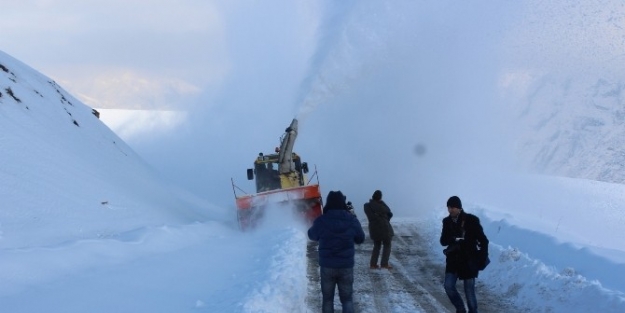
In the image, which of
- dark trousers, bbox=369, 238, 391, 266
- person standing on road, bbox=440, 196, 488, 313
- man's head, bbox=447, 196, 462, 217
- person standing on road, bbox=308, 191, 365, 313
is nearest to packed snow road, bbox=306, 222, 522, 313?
dark trousers, bbox=369, 238, 391, 266

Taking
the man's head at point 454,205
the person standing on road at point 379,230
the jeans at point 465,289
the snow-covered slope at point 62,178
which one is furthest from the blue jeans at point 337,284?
the snow-covered slope at point 62,178

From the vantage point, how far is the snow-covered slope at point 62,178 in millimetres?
13102

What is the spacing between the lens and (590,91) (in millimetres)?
76312

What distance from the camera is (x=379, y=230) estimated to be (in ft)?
38.0

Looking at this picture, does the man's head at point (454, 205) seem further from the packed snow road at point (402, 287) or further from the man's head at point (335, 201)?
the packed snow road at point (402, 287)

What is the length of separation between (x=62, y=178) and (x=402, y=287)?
11339 millimetres

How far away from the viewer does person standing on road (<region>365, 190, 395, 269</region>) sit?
1127 centimetres

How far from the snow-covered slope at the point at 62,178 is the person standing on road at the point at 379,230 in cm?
664

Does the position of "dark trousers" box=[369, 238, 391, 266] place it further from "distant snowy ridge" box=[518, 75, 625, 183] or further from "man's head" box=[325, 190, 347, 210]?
"distant snowy ridge" box=[518, 75, 625, 183]

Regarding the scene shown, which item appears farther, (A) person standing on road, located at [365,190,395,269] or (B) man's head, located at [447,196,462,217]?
(A) person standing on road, located at [365,190,395,269]

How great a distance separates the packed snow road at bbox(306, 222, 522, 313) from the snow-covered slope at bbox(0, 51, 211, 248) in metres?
6.02

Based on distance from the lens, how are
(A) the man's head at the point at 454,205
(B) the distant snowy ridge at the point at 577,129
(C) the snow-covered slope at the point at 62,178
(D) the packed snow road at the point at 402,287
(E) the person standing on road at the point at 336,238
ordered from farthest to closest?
(B) the distant snowy ridge at the point at 577,129 < (C) the snow-covered slope at the point at 62,178 < (D) the packed snow road at the point at 402,287 < (A) the man's head at the point at 454,205 < (E) the person standing on road at the point at 336,238

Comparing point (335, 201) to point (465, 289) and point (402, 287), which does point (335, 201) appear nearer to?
point (465, 289)

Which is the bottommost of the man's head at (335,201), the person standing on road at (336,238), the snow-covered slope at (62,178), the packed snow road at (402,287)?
the packed snow road at (402,287)
